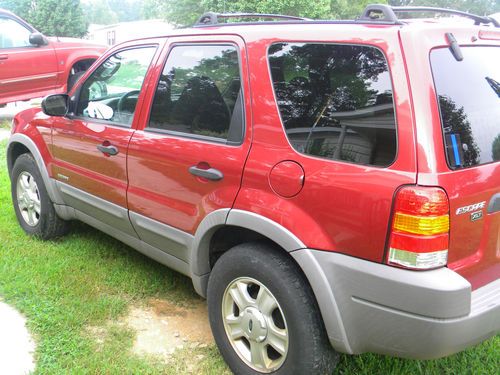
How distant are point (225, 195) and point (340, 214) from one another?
68 centimetres

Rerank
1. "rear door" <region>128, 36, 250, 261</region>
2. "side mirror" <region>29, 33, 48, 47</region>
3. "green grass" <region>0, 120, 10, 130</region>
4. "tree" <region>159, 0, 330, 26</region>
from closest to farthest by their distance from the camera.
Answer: "rear door" <region>128, 36, 250, 261</region>
"side mirror" <region>29, 33, 48, 47</region>
"green grass" <region>0, 120, 10, 130</region>
"tree" <region>159, 0, 330, 26</region>

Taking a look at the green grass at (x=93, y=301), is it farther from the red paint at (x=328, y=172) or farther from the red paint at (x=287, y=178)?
the red paint at (x=287, y=178)

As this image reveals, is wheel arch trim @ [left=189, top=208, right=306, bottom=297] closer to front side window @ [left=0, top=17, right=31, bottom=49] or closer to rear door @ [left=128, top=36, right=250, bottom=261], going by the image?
rear door @ [left=128, top=36, right=250, bottom=261]

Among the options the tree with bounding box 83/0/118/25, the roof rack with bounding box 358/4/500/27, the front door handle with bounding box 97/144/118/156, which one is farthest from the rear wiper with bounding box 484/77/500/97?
the tree with bounding box 83/0/118/25

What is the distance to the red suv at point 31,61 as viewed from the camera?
8536 mm

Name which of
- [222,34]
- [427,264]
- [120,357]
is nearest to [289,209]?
[427,264]

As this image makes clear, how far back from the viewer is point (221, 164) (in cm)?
251

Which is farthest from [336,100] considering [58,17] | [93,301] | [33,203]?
[58,17]

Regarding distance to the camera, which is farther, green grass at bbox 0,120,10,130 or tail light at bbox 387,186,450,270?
green grass at bbox 0,120,10,130

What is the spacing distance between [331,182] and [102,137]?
6.20 ft

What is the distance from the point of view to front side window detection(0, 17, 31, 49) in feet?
28.1

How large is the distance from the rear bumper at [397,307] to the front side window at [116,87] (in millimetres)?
1737

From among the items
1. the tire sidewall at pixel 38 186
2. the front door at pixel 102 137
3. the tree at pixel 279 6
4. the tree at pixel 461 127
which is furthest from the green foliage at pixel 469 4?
the tree at pixel 461 127

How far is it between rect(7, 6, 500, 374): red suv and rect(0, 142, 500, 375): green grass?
531 mm
